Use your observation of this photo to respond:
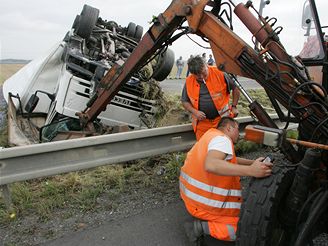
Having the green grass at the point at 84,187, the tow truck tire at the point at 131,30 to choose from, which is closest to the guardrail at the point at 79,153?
the green grass at the point at 84,187

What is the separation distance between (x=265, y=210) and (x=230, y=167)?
0.40 metres

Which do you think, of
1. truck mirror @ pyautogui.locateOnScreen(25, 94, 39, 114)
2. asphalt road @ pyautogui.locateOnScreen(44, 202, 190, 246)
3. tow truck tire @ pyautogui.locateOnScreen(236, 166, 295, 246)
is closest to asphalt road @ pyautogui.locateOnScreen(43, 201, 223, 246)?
asphalt road @ pyautogui.locateOnScreen(44, 202, 190, 246)

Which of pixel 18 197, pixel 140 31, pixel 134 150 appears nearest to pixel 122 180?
pixel 134 150

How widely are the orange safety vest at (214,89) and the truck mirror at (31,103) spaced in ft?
9.57

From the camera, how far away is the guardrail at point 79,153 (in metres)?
3.06

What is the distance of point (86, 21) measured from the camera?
660 cm

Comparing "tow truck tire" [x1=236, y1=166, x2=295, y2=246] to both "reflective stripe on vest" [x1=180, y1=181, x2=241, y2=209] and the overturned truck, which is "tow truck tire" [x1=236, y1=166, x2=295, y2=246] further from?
the overturned truck

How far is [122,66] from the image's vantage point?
14.4 ft

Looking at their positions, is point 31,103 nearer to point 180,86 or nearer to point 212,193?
point 212,193

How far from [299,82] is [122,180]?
84.4 inches

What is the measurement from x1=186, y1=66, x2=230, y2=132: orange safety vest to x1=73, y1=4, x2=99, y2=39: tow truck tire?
329 centimetres

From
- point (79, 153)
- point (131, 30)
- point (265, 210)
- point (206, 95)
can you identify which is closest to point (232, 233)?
point (265, 210)

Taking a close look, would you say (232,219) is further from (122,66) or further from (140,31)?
(140,31)

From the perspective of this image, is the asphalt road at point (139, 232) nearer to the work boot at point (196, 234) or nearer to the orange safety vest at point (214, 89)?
the work boot at point (196, 234)
